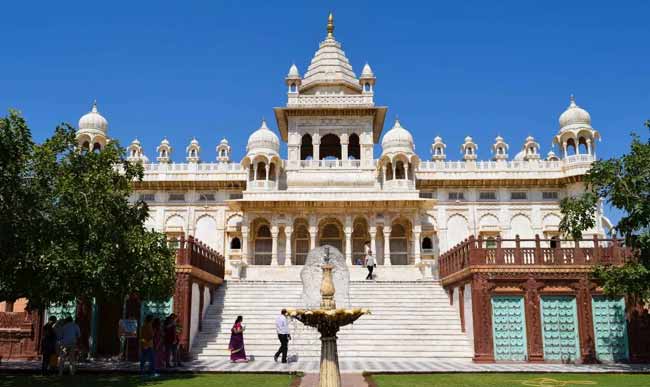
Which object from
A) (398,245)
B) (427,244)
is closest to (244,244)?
(398,245)

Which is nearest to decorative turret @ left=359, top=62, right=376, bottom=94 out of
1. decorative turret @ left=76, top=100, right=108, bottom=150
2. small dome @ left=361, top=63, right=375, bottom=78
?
small dome @ left=361, top=63, right=375, bottom=78

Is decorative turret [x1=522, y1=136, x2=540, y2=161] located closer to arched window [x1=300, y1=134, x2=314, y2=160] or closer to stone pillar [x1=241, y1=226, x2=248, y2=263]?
arched window [x1=300, y1=134, x2=314, y2=160]

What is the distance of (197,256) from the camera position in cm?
2080

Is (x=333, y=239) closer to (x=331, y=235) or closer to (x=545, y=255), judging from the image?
(x=331, y=235)

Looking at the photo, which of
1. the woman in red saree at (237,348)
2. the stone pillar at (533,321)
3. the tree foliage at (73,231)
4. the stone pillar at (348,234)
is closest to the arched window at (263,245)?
the stone pillar at (348,234)

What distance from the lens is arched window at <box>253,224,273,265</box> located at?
3509 centimetres

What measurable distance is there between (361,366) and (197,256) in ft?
23.9

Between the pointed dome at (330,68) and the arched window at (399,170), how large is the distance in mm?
6944

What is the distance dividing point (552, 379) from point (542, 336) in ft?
16.9

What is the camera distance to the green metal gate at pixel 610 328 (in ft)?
60.7

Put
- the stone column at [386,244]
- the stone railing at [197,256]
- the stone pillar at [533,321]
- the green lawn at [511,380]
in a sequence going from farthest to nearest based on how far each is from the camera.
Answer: the stone column at [386,244] < the stone railing at [197,256] < the stone pillar at [533,321] < the green lawn at [511,380]

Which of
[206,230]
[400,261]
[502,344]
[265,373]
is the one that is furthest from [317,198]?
[265,373]

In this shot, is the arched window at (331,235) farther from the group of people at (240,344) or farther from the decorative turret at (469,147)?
the group of people at (240,344)

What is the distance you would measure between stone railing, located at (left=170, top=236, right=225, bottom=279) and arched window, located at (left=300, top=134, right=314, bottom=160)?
1491cm
